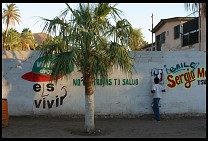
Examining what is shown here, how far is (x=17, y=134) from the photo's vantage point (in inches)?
320

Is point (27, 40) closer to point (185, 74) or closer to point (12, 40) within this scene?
Result: point (12, 40)

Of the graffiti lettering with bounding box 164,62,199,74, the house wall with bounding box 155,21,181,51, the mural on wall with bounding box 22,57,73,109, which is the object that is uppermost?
the house wall with bounding box 155,21,181,51

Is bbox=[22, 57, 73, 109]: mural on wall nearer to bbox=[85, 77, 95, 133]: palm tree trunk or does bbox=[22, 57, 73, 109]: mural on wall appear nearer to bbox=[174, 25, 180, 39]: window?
bbox=[85, 77, 95, 133]: palm tree trunk

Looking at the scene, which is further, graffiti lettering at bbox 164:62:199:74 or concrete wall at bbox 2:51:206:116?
graffiti lettering at bbox 164:62:199:74

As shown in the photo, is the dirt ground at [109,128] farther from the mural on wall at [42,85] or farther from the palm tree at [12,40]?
the palm tree at [12,40]

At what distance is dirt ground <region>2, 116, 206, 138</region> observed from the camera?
321 inches

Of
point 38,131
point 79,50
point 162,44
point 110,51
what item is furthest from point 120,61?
point 162,44

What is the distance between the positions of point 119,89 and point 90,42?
3761 mm

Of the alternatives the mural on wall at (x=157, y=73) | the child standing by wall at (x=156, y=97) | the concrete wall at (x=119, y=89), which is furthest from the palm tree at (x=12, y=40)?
the child standing by wall at (x=156, y=97)

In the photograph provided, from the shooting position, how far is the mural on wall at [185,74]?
36.9 ft

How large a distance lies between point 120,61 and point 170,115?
170 inches

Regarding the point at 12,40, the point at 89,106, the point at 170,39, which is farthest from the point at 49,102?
the point at 12,40

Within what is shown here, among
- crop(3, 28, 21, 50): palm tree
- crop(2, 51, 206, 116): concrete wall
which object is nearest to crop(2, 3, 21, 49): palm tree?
crop(3, 28, 21, 50): palm tree

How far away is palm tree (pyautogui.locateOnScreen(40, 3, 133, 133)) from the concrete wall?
110 inches
